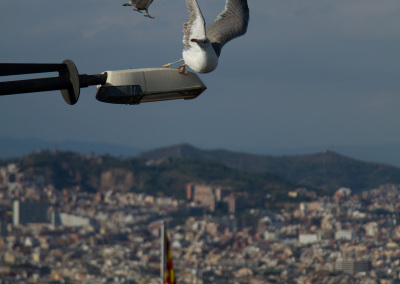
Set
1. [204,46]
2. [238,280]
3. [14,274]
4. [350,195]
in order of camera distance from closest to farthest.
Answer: [204,46] → [14,274] → [238,280] → [350,195]

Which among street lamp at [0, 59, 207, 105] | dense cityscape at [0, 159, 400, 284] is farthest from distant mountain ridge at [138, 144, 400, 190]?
street lamp at [0, 59, 207, 105]

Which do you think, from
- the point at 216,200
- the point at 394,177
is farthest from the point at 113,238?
the point at 394,177

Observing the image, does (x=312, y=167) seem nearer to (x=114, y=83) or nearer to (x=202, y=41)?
(x=202, y=41)

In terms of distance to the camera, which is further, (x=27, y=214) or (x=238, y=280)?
(x=27, y=214)

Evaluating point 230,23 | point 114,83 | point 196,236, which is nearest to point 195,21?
point 114,83

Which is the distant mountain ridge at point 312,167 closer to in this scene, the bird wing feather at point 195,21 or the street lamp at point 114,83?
the bird wing feather at point 195,21

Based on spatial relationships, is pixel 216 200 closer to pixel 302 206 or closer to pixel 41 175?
pixel 302 206

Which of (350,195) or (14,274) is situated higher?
(350,195)
